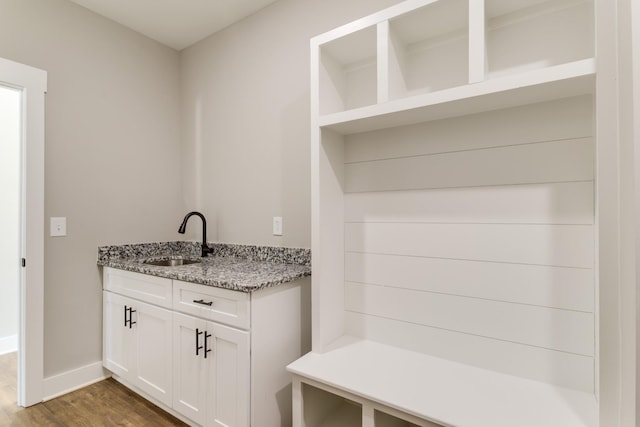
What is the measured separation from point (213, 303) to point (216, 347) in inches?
8.2

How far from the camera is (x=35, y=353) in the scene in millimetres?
2023

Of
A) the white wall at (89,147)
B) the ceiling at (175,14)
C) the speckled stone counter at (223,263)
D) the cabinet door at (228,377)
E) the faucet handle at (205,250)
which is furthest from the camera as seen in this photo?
the faucet handle at (205,250)

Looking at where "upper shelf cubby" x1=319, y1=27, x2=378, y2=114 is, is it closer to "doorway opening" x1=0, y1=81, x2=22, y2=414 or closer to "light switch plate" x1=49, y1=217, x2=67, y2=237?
"light switch plate" x1=49, y1=217, x2=67, y2=237

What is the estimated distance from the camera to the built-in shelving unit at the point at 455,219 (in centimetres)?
119

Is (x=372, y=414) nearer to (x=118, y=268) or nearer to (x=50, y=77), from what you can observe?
(x=118, y=268)

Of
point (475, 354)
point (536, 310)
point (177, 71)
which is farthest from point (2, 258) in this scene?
point (536, 310)

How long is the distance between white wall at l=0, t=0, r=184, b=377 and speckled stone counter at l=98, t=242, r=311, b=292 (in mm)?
98

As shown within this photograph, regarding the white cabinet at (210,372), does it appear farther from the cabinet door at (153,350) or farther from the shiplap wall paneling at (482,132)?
the shiplap wall paneling at (482,132)

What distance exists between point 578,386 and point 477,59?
4.05 ft

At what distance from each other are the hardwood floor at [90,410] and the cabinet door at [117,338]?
130 millimetres

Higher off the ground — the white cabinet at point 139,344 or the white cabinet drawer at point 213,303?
the white cabinet drawer at point 213,303

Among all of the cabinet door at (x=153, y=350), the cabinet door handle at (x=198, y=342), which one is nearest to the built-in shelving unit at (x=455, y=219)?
the cabinet door handle at (x=198, y=342)

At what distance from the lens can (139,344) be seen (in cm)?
203

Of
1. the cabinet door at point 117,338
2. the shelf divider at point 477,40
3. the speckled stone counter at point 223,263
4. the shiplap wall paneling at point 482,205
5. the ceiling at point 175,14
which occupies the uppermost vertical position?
the ceiling at point 175,14
